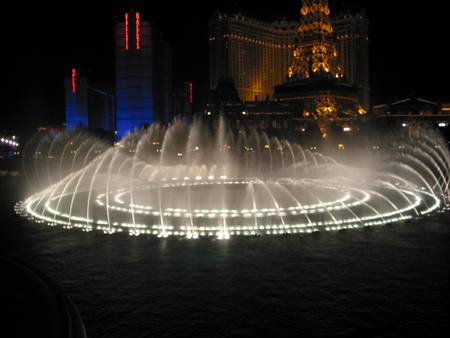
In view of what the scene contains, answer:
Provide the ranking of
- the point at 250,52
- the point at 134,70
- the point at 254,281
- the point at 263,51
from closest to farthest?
the point at 254,281
the point at 134,70
the point at 250,52
the point at 263,51

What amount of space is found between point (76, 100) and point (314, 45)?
52.3 meters

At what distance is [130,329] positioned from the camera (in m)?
7.91

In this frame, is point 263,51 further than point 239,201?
Yes

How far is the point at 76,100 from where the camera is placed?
9812 centimetres

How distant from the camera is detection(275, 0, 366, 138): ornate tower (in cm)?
10219

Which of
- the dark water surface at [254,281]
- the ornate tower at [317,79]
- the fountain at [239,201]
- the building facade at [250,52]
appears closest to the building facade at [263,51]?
the building facade at [250,52]

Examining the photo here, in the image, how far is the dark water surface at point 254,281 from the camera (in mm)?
8094

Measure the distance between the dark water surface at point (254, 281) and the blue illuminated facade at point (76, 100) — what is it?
86.4m

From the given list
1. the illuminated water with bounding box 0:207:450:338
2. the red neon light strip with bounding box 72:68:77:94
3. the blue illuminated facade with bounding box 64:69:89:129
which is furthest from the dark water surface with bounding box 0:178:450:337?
the red neon light strip with bounding box 72:68:77:94

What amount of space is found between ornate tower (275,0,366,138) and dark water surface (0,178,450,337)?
8572 centimetres

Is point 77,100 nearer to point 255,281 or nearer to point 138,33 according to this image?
point 138,33

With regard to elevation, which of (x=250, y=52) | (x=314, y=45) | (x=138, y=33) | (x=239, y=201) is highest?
(x=250, y=52)

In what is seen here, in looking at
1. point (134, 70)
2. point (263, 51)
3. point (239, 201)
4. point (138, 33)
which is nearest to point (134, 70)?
point (134, 70)

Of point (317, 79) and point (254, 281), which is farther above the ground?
point (317, 79)
